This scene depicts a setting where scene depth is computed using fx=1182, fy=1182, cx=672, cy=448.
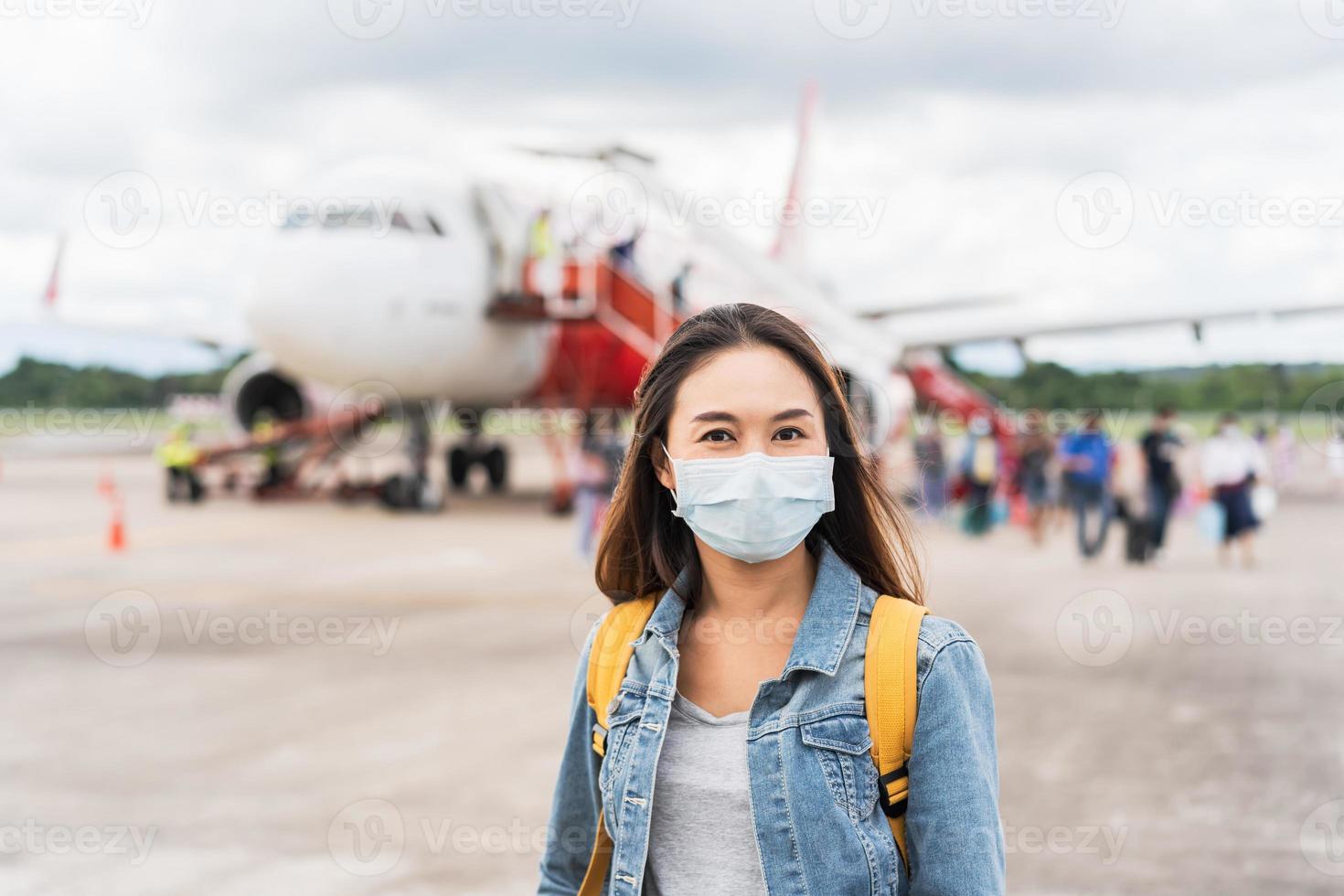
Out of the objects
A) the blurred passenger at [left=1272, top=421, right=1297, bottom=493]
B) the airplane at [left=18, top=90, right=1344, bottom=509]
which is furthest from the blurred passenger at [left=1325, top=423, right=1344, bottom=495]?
the airplane at [left=18, top=90, right=1344, bottom=509]

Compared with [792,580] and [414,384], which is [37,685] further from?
[414,384]

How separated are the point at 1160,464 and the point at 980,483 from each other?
121 inches

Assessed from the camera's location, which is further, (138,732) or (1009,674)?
(1009,674)

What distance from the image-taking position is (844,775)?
1540mm

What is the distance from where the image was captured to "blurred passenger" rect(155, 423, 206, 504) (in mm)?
17359

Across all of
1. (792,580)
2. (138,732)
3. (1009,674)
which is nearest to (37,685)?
(138,732)

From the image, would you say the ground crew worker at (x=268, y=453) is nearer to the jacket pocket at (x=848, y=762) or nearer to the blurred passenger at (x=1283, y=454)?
the jacket pocket at (x=848, y=762)

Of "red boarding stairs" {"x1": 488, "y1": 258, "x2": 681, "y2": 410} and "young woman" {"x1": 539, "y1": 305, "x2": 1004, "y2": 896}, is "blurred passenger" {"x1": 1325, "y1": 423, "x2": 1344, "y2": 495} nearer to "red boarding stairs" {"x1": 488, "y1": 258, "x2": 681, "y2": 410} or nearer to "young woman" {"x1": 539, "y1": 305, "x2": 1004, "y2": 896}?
"red boarding stairs" {"x1": 488, "y1": 258, "x2": 681, "y2": 410}

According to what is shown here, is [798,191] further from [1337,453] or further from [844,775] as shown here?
[844,775]

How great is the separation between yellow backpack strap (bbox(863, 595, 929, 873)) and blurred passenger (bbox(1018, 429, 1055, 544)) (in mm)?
12139

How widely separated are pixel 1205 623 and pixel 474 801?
18.6ft

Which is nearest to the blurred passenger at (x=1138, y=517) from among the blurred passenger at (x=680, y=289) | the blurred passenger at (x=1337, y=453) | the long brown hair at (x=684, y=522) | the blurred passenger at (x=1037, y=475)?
the blurred passenger at (x=1037, y=475)

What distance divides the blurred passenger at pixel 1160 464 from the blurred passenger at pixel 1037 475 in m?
1.92

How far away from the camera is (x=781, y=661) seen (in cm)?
171
